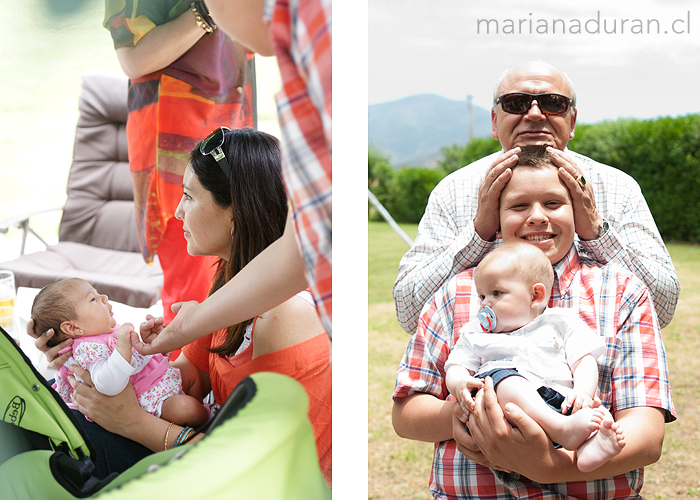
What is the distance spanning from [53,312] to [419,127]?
23.1 feet

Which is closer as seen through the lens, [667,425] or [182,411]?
[182,411]

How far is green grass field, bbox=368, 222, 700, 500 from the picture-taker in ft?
10.1

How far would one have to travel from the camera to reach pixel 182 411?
138 cm

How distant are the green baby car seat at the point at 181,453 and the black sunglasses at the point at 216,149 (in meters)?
0.49

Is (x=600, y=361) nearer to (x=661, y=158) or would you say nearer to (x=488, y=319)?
(x=488, y=319)

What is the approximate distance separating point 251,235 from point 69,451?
598 millimetres

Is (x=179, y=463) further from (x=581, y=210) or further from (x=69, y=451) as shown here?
(x=581, y=210)

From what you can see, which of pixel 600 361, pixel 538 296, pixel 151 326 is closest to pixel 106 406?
pixel 151 326

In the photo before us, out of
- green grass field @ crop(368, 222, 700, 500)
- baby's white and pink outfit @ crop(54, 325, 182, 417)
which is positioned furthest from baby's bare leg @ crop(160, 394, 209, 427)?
green grass field @ crop(368, 222, 700, 500)

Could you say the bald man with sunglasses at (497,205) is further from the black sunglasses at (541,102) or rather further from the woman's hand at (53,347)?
the woman's hand at (53,347)

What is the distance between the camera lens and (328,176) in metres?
1.05

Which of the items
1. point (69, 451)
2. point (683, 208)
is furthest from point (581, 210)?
point (683, 208)

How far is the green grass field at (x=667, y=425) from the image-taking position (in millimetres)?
3092

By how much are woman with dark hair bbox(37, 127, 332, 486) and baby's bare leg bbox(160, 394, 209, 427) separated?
34 millimetres
